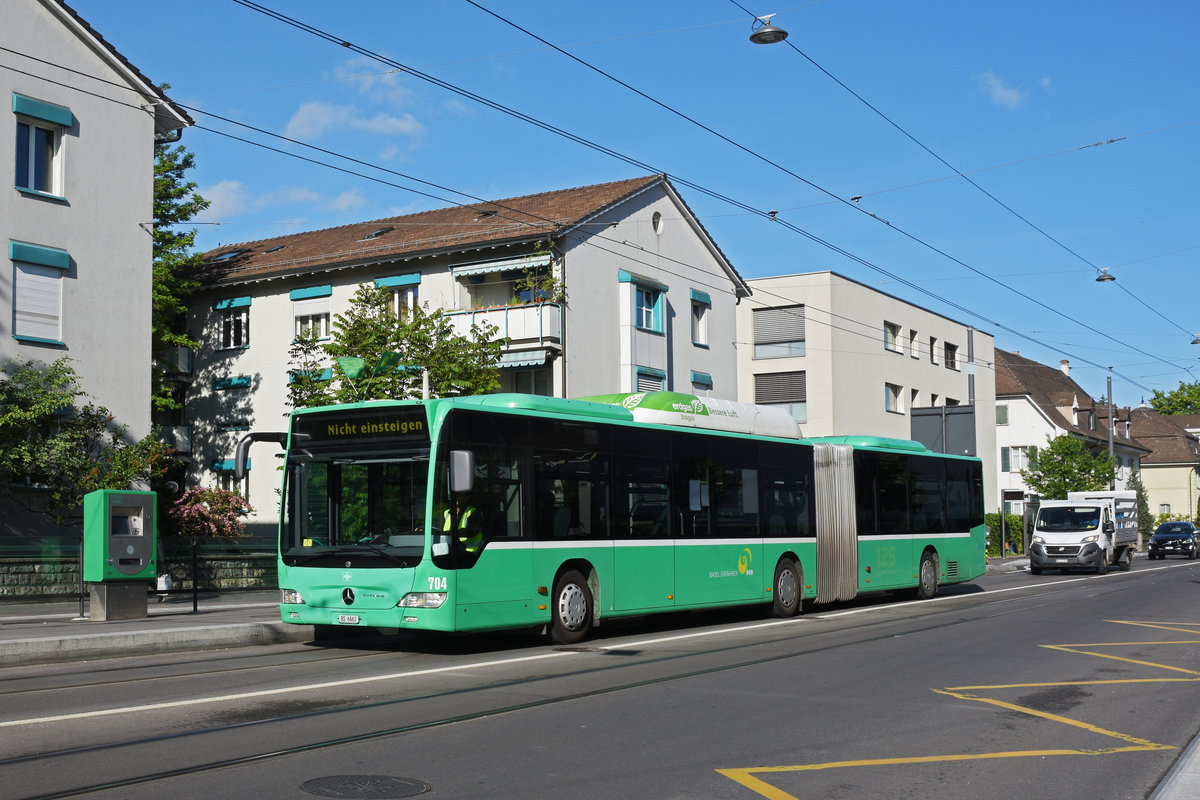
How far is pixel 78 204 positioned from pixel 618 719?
2058 centimetres

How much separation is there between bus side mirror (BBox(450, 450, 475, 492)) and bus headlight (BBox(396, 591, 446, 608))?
117 cm

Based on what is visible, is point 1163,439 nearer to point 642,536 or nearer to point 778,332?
point 778,332

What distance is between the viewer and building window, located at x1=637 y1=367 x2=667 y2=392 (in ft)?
117

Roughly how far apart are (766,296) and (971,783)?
155 ft

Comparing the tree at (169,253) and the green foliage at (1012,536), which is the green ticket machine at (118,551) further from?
the green foliage at (1012,536)

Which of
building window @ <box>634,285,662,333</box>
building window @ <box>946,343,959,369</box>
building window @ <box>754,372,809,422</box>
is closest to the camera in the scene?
building window @ <box>634,285,662,333</box>

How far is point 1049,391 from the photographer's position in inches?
3273

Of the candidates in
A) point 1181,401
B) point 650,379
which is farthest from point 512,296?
point 1181,401

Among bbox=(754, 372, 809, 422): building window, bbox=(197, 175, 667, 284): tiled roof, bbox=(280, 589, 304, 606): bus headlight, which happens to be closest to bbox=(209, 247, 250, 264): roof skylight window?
bbox=(197, 175, 667, 284): tiled roof

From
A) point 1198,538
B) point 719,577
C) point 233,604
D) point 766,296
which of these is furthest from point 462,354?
point 1198,538

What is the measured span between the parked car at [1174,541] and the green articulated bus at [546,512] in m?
37.1

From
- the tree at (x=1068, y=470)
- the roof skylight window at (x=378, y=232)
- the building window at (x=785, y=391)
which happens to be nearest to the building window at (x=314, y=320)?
the roof skylight window at (x=378, y=232)

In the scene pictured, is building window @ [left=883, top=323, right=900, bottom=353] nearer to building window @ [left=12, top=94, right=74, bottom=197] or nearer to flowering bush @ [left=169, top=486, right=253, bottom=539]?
flowering bush @ [left=169, top=486, right=253, bottom=539]

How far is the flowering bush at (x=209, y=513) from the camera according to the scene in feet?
86.0
